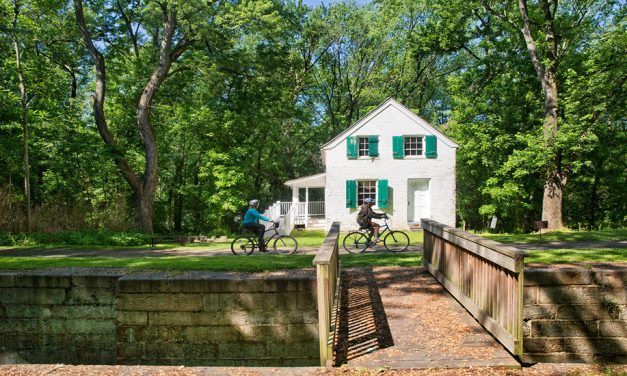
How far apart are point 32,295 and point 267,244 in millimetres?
6256

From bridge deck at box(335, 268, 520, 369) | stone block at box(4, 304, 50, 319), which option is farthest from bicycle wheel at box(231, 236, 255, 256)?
stone block at box(4, 304, 50, 319)

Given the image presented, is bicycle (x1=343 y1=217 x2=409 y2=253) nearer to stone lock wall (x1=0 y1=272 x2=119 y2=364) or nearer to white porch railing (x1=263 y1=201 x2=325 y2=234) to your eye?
stone lock wall (x1=0 y1=272 x2=119 y2=364)

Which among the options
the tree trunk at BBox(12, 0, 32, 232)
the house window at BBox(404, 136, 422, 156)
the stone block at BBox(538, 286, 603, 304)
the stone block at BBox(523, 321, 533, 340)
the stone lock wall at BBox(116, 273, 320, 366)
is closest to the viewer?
the stone block at BBox(523, 321, 533, 340)

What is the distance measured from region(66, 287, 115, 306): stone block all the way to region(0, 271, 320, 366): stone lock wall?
2 centimetres

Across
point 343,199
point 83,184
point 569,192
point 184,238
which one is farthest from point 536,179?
point 83,184

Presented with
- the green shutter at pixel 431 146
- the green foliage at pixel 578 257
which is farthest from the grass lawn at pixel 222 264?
the green shutter at pixel 431 146

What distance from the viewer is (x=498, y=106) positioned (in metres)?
24.0

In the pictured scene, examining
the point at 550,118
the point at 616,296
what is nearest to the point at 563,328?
the point at 616,296

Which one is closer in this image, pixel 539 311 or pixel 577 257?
pixel 539 311

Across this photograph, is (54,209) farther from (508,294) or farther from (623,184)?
(623,184)

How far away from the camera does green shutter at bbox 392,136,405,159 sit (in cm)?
2142

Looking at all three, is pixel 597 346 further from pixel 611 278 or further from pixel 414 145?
pixel 414 145

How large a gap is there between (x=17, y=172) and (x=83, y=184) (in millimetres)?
3212

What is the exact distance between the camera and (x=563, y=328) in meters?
4.67
